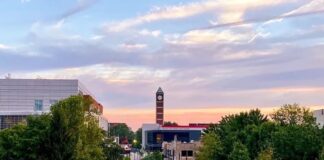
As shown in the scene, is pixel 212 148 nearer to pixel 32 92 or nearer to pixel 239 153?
pixel 239 153

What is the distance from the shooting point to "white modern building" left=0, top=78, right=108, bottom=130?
156m

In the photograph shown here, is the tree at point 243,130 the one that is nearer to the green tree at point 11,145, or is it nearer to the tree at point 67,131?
the tree at point 67,131

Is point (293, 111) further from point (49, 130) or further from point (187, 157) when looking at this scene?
point (187, 157)

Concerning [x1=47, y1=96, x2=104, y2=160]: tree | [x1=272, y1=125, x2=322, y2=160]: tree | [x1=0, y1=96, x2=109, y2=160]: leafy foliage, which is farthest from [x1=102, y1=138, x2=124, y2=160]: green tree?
[x1=272, y1=125, x2=322, y2=160]: tree

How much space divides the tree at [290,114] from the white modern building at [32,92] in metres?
82.0

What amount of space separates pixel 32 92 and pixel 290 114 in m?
91.7

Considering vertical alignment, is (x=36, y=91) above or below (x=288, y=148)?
above

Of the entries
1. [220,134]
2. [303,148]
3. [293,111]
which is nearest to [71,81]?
[220,134]

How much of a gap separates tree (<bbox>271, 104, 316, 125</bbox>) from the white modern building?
82.0 m

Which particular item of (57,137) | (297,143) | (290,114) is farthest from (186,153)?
(297,143)

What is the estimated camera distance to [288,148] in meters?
57.3

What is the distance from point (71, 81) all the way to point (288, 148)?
343ft

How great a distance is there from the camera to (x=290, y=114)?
80.6 meters

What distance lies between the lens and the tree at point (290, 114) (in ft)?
256
